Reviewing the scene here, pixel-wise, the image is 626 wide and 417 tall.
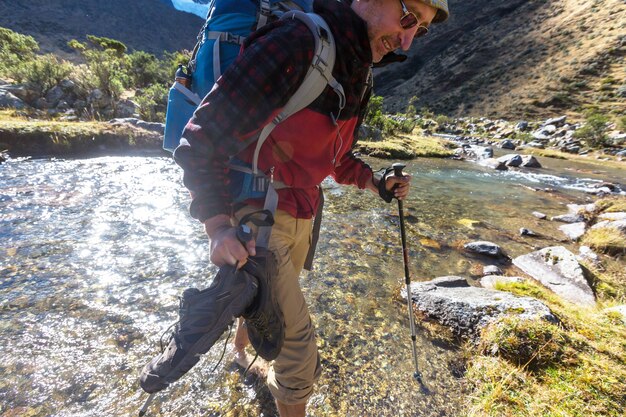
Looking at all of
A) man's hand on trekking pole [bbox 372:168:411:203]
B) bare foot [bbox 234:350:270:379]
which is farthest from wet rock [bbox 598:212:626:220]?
bare foot [bbox 234:350:270:379]

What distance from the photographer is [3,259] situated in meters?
4.64

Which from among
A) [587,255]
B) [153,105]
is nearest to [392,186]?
[587,255]

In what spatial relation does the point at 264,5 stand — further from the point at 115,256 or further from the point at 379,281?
the point at 115,256

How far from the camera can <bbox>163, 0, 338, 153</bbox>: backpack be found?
1.65 m

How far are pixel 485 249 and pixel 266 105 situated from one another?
20.6ft

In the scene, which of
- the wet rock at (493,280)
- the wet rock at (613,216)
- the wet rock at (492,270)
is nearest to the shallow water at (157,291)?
the wet rock at (492,270)

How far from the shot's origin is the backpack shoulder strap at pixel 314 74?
1618mm

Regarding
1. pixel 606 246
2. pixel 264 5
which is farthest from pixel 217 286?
pixel 606 246

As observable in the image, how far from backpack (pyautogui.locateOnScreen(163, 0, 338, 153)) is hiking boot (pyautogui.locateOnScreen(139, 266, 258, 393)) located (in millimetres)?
937

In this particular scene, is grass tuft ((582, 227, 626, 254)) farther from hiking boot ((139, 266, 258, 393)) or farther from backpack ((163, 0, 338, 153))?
hiking boot ((139, 266, 258, 393))

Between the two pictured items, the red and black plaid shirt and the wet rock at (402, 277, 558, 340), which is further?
the wet rock at (402, 277, 558, 340)

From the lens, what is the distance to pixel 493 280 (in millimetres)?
5055

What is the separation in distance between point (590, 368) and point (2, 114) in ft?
60.0

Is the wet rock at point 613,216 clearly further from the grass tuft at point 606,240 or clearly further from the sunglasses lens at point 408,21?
the sunglasses lens at point 408,21
